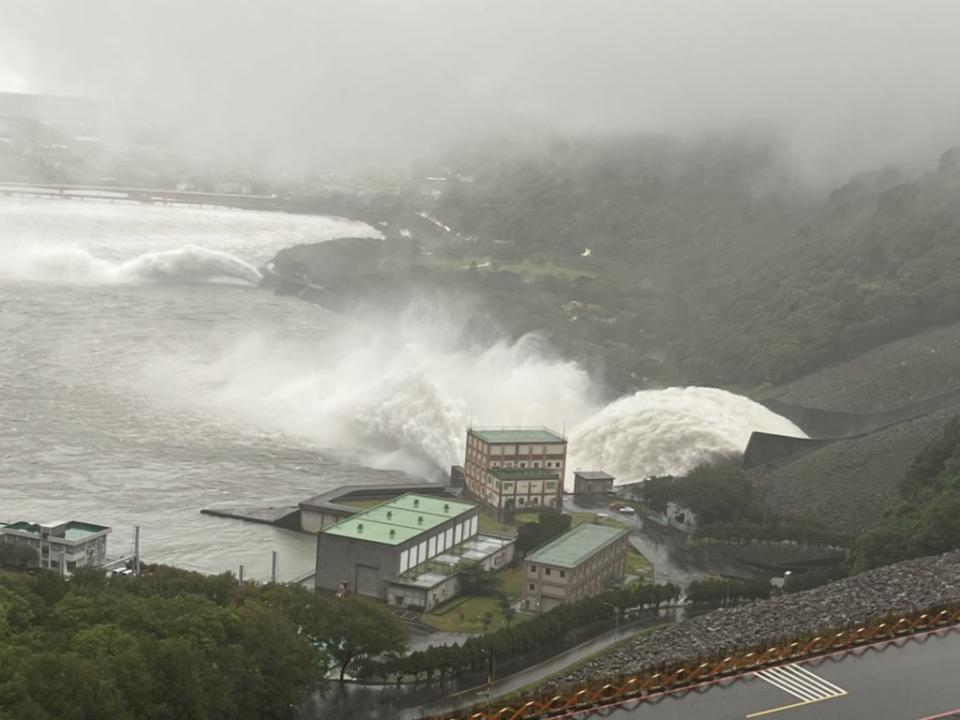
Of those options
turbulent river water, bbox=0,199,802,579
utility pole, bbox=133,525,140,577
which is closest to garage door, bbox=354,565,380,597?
turbulent river water, bbox=0,199,802,579

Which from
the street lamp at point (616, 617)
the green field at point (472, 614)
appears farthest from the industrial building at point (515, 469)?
the street lamp at point (616, 617)

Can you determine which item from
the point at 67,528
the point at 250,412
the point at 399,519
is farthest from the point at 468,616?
the point at 250,412

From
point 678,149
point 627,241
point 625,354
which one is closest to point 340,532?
point 625,354

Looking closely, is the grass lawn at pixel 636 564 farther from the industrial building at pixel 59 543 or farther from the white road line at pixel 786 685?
the white road line at pixel 786 685

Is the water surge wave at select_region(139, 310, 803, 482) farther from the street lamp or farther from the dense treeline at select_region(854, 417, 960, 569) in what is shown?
the street lamp

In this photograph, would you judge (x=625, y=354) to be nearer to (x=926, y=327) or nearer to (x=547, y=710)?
(x=926, y=327)

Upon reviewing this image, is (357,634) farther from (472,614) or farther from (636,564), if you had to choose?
(636,564)
